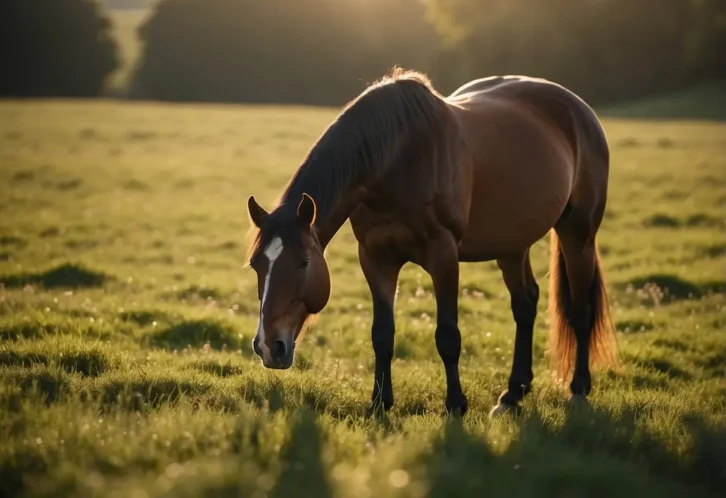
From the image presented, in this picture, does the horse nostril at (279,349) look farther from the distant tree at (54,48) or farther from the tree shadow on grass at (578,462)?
the distant tree at (54,48)

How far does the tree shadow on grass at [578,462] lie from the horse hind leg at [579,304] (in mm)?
2055

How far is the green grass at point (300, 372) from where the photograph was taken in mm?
3434

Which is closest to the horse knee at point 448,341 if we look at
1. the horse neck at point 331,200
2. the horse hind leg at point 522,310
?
the horse hind leg at point 522,310

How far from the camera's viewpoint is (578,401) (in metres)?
5.54

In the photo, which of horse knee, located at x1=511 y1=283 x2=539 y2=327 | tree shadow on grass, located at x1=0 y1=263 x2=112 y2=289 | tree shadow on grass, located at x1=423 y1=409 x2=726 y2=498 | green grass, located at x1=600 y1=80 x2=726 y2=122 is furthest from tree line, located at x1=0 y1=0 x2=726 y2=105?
tree shadow on grass, located at x1=423 y1=409 x2=726 y2=498

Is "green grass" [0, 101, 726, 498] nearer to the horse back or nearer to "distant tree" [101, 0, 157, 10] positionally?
the horse back

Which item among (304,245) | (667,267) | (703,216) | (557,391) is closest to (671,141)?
(703,216)

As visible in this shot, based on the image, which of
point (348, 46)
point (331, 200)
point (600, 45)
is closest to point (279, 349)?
point (331, 200)

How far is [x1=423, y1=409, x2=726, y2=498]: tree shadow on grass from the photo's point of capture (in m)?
3.40

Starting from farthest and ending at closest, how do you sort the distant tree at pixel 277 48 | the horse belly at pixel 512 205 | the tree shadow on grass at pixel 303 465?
the distant tree at pixel 277 48
the horse belly at pixel 512 205
the tree shadow on grass at pixel 303 465

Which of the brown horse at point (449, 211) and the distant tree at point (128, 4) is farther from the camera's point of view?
the distant tree at point (128, 4)

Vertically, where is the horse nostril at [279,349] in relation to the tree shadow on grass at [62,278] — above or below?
above

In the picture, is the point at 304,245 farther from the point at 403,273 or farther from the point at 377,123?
the point at 403,273

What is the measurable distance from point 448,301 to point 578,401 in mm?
1185
